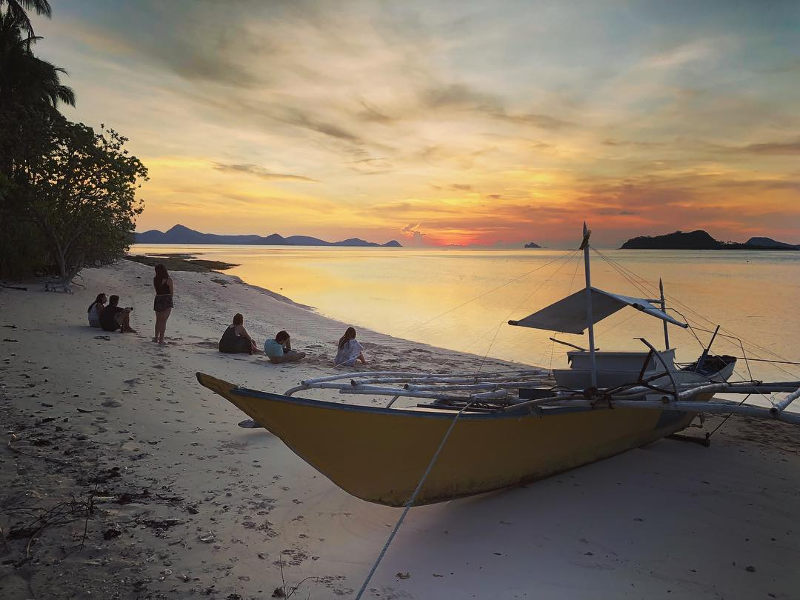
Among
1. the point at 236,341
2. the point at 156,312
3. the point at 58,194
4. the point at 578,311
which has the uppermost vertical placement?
the point at 58,194

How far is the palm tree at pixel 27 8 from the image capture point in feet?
79.6

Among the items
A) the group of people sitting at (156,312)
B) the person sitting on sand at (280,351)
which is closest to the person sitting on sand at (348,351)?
the person sitting on sand at (280,351)

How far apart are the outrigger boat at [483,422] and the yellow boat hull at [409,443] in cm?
1

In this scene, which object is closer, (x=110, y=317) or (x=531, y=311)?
(x=110, y=317)

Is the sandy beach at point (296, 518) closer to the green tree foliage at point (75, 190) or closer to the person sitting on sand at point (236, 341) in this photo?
the person sitting on sand at point (236, 341)

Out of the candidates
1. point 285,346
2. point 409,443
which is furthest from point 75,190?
point 409,443

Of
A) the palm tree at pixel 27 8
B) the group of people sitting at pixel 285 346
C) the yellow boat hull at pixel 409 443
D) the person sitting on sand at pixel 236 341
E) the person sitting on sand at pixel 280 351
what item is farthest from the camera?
the palm tree at pixel 27 8

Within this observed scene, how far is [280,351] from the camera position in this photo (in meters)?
10.9

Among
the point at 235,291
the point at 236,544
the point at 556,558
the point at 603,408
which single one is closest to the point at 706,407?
the point at 603,408

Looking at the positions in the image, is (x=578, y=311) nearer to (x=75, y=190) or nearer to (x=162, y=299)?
(x=162, y=299)

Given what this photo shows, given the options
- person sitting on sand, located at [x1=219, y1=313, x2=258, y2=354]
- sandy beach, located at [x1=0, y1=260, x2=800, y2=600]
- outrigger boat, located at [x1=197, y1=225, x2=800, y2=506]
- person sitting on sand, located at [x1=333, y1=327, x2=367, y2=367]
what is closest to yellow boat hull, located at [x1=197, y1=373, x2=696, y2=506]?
outrigger boat, located at [x1=197, y1=225, x2=800, y2=506]

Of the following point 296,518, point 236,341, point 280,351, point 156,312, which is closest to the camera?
point 296,518

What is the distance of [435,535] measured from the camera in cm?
483

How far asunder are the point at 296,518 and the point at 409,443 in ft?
4.47
